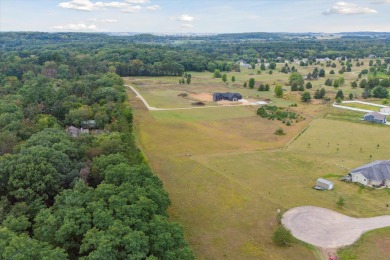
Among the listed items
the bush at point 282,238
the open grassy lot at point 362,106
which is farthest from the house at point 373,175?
the open grassy lot at point 362,106

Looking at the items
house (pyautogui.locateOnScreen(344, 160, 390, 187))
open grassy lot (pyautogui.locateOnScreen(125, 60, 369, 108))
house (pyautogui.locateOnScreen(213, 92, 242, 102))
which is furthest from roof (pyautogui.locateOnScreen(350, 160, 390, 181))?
house (pyautogui.locateOnScreen(213, 92, 242, 102))

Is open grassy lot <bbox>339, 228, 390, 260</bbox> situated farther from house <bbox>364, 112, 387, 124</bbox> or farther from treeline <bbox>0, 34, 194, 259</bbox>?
house <bbox>364, 112, 387, 124</bbox>

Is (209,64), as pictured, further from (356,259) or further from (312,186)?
(356,259)

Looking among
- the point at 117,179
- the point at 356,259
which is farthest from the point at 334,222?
the point at 117,179

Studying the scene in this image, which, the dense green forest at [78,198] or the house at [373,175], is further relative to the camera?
the house at [373,175]

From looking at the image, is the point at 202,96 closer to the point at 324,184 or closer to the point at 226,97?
the point at 226,97

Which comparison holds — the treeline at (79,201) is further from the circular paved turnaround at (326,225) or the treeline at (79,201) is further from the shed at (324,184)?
the shed at (324,184)

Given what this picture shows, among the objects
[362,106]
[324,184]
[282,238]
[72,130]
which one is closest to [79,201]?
[282,238]
